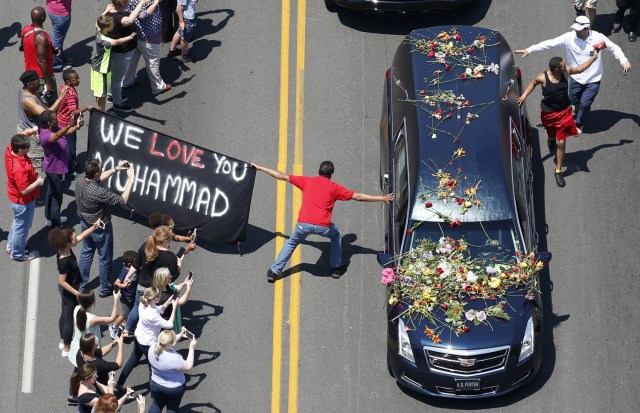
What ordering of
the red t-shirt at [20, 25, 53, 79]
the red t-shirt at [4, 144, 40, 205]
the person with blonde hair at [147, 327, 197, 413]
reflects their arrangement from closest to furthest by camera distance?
the person with blonde hair at [147, 327, 197, 413] < the red t-shirt at [4, 144, 40, 205] < the red t-shirt at [20, 25, 53, 79]

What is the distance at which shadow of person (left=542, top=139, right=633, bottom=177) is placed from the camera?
21.1 m

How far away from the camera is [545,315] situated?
1942 cm

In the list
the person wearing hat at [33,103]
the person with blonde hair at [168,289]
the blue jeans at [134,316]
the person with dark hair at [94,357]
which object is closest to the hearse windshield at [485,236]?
the person with blonde hair at [168,289]

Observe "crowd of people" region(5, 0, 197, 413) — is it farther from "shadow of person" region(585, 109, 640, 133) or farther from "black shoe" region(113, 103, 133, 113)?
"shadow of person" region(585, 109, 640, 133)

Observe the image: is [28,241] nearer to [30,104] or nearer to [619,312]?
[30,104]

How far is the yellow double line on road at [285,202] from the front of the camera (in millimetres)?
18922

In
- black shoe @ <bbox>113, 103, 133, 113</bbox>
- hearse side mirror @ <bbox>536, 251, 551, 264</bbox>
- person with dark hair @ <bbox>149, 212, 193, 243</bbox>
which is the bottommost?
black shoe @ <bbox>113, 103, 133, 113</bbox>

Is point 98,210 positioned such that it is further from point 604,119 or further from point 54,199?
point 604,119

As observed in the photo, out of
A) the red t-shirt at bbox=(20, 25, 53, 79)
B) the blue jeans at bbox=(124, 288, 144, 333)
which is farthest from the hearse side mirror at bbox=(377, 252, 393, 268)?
the red t-shirt at bbox=(20, 25, 53, 79)

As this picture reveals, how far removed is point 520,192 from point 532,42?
4201 mm

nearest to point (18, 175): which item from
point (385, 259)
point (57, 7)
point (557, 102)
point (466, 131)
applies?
point (57, 7)

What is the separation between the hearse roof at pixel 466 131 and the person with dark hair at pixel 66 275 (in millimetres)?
4471

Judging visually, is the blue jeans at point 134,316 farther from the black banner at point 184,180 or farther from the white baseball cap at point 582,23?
the white baseball cap at point 582,23

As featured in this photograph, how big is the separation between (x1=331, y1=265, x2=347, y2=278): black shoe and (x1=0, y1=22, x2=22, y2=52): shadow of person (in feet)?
22.4
